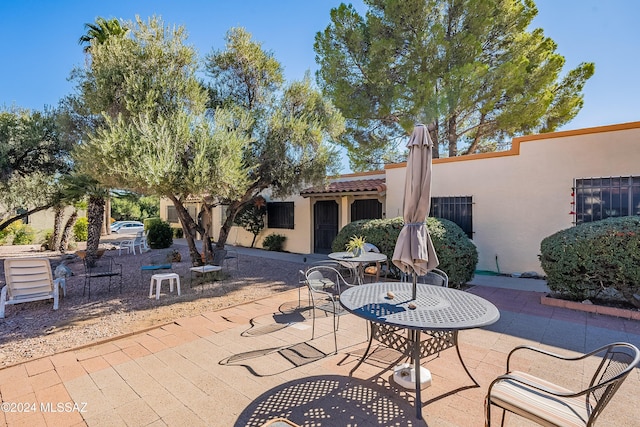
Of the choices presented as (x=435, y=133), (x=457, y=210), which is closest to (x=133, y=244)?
(x=457, y=210)

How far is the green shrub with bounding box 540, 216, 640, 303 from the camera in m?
5.55

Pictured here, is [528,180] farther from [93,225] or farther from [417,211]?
[93,225]

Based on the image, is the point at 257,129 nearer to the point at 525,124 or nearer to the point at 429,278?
the point at 429,278

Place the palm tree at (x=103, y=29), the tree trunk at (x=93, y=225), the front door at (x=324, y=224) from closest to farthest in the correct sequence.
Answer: the tree trunk at (x=93, y=225), the palm tree at (x=103, y=29), the front door at (x=324, y=224)

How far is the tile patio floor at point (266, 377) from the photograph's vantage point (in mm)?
2938

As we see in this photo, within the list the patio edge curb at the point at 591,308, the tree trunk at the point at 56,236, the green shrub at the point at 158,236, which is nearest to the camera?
the patio edge curb at the point at 591,308

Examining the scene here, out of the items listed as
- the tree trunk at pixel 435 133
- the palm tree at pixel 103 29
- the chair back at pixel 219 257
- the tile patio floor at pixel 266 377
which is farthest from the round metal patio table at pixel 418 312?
the palm tree at pixel 103 29

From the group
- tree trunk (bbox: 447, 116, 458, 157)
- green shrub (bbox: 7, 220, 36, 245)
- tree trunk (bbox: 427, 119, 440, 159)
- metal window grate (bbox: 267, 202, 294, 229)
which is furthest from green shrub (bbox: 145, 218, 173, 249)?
tree trunk (bbox: 447, 116, 458, 157)

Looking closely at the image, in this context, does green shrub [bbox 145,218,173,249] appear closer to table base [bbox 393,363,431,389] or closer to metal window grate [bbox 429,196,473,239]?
metal window grate [bbox 429,196,473,239]

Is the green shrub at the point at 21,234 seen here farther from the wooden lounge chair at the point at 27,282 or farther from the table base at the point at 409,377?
the table base at the point at 409,377

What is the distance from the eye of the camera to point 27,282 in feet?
20.0

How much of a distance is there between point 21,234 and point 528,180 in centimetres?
2570

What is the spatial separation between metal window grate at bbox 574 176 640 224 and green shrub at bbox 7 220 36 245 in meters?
26.6

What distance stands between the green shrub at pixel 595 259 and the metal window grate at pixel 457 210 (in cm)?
346
